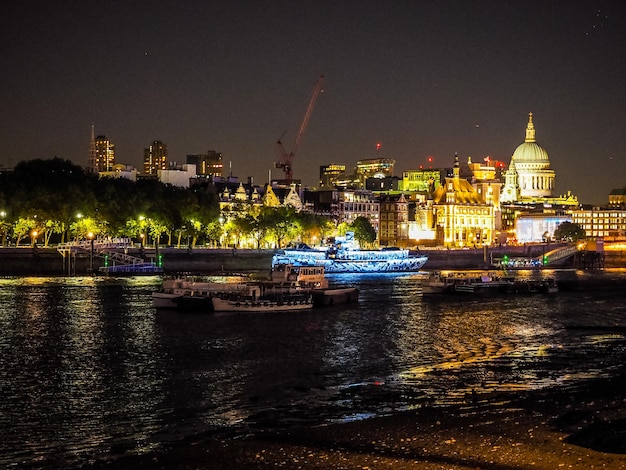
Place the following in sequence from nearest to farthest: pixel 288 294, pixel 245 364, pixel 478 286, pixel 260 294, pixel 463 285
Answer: pixel 245 364 < pixel 260 294 < pixel 288 294 < pixel 463 285 < pixel 478 286

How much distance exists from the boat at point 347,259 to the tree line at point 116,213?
14113mm

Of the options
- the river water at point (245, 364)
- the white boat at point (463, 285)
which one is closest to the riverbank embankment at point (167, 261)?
the river water at point (245, 364)

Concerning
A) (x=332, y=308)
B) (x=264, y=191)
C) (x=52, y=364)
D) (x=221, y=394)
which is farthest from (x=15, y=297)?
(x=264, y=191)

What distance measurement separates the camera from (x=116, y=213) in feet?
396

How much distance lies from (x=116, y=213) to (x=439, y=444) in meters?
98.2

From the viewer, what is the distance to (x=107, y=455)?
2614 cm

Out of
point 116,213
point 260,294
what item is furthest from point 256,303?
point 116,213

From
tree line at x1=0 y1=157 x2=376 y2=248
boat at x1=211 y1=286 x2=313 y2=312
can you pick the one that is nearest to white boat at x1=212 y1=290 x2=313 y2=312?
boat at x1=211 y1=286 x2=313 y2=312

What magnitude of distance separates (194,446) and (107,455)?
2252 millimetres

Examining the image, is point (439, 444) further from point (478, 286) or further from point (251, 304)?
point (478, 286)

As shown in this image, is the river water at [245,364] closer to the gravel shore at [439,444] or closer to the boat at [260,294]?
the gravel shore at [439,444]

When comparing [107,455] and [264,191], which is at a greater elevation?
[264,191]

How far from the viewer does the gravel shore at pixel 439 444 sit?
80.8 ft

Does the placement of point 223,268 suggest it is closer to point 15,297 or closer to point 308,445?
point 15,297
